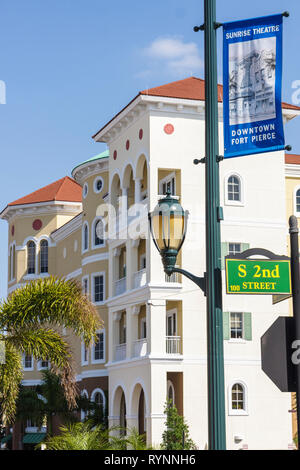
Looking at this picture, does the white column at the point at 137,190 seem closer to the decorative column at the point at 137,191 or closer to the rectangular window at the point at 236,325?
the decorative column at the point at 137,191

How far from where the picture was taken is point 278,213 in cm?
4019

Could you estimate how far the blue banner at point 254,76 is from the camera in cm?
1152

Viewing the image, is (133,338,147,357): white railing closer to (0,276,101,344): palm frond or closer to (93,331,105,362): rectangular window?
(93,331,105,362): rectangular window

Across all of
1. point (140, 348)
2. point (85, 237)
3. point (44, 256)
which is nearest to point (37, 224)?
point (44, 256)

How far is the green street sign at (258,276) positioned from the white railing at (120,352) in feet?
103

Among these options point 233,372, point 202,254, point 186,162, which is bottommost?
point 233,372

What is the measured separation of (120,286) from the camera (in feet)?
139

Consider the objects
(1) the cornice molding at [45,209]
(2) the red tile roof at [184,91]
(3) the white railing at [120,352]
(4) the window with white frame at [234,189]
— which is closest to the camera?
(2) the red tile roof at [184,91]

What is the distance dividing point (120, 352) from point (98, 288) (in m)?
6.16

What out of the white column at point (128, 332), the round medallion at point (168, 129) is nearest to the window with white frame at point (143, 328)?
→ the white column at point (128, 332)

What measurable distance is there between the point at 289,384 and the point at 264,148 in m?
4.51

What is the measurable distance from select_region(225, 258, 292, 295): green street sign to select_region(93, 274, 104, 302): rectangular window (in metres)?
36.6
